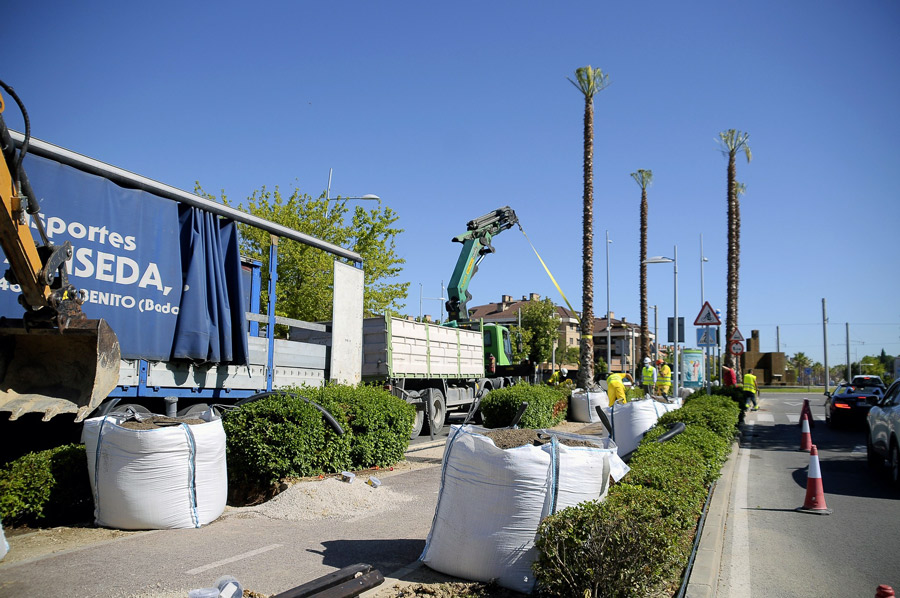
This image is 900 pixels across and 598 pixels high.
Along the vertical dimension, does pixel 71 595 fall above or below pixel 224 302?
below

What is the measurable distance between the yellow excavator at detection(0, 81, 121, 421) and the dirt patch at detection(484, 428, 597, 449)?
3.31 metres

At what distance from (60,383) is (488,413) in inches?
427

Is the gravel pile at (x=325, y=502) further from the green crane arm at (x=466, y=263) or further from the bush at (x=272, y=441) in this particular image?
the green crane arm at (x=466, y=263)

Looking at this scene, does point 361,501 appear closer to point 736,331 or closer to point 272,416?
point 272,416

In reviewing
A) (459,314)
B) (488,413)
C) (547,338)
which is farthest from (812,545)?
(547,338)

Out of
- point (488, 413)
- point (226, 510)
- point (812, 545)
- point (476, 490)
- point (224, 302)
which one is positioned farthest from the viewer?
point (488, 413)

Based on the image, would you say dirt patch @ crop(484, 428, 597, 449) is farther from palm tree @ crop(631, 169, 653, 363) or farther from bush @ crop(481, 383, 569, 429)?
palm tree @ crop(631, 169, 653, 363)

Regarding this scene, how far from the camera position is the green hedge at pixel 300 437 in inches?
303

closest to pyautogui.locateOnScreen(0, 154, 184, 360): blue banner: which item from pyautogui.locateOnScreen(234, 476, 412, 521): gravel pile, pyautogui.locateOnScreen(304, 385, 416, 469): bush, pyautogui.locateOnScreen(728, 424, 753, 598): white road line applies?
pyautogui.locateOnScreen(304, 385, 416, 469): bush

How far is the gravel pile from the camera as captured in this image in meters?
6.91

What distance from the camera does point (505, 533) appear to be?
15.2 feet

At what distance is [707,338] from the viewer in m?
18.9

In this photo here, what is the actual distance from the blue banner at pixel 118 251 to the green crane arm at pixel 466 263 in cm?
1156

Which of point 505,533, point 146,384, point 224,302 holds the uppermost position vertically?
point 224,302
